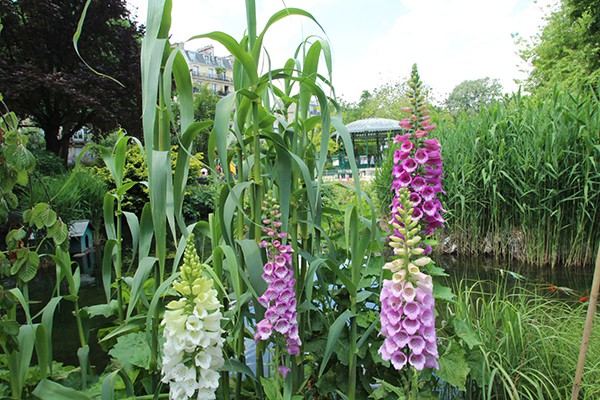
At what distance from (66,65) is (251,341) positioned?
12315 millimetres

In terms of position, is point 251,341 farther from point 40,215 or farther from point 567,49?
point 567,49

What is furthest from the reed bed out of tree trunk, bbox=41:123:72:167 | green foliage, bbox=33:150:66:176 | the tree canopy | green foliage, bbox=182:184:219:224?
tree trunk, bbox=41:123:72:167

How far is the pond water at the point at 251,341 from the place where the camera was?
8.16 ft

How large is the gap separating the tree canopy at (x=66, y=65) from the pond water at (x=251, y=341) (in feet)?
21.1

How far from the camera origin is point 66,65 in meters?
11.6

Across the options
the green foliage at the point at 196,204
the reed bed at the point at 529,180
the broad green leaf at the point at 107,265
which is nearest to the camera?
the broad green leaf at the point at 107,265

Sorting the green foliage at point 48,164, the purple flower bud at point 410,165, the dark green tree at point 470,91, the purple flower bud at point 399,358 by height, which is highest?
the dark green tree at point 470,91

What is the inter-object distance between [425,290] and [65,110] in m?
13.7

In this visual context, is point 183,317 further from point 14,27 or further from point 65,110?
point 65,110

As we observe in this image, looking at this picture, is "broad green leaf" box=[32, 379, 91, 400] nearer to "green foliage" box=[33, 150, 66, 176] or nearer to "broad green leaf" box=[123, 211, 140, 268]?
"broad green leaf" box=[123, 211, 140, 268]

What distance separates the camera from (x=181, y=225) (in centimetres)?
95

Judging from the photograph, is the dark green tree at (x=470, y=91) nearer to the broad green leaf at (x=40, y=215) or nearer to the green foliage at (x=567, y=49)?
the green foliage at (x=567, y=49)

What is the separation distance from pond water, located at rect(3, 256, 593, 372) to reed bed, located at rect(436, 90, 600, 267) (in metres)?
0.26

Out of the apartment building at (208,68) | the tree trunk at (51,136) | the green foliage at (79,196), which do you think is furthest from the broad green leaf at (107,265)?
the apartment building at (208,68)
